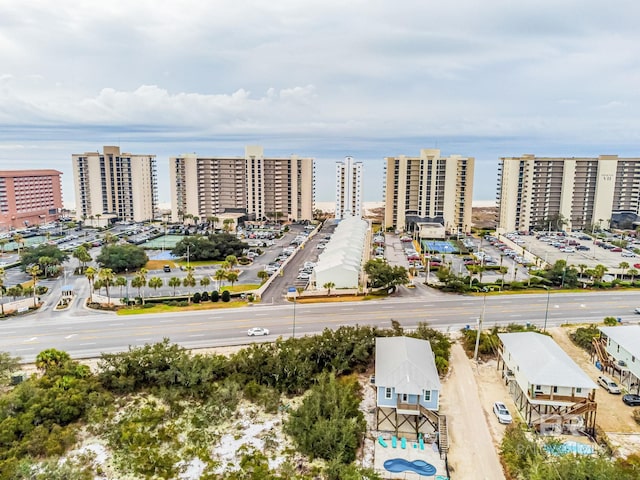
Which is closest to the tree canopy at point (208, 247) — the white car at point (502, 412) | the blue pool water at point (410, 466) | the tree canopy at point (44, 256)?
the tree canopy at point (44, 256)

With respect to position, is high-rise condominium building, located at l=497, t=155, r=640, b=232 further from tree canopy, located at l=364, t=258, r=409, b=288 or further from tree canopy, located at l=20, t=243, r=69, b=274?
tree canopy, located at l=20, t=243, r=69, b=274

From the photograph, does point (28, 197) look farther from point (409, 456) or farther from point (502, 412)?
point (502, 412)

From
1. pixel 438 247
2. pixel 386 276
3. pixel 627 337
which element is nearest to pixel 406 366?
pixel 627 337

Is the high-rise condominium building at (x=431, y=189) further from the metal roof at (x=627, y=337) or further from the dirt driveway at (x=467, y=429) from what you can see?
the dirt driveway at (x=467, y=429)

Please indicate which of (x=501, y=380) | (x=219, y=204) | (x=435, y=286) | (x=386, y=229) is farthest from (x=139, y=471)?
(x=219, y=204)

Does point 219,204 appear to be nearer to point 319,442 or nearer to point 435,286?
point 435,286
